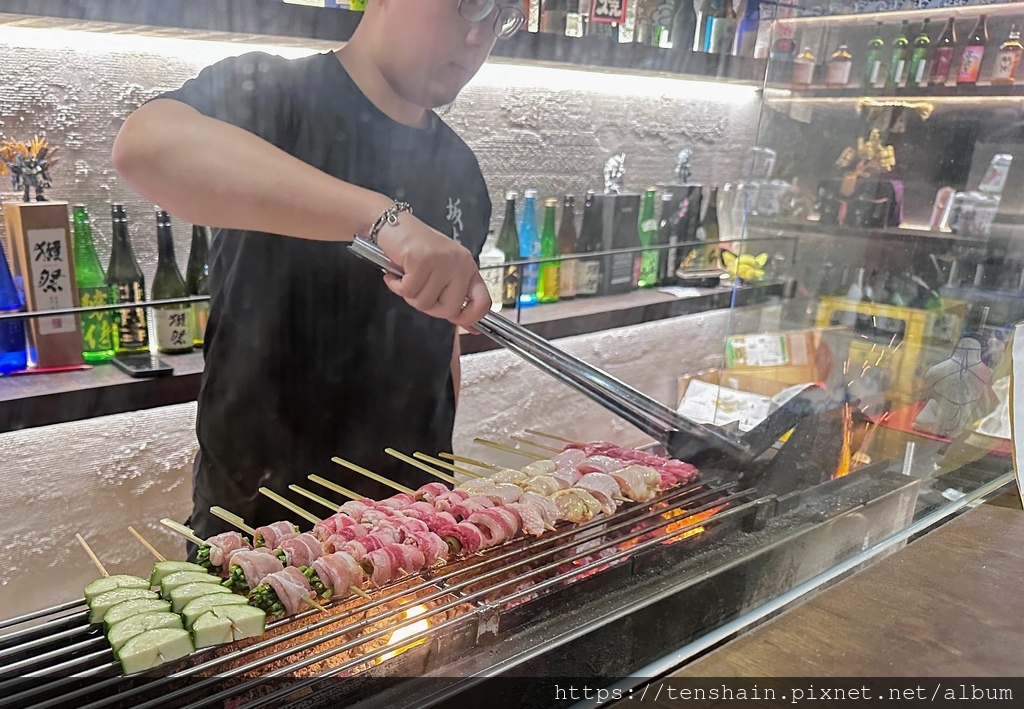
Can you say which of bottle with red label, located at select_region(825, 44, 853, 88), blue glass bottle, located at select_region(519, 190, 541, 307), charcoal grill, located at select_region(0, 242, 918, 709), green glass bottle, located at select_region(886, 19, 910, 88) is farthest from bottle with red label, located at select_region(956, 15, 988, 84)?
blue glass bottle, located at select_region(519, 190, 541, 307)

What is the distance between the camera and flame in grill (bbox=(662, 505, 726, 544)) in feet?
3.12

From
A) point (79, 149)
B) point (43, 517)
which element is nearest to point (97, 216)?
point (79, 149)

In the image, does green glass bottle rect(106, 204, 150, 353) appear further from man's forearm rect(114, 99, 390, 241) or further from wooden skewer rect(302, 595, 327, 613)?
wooden skewer rect(302, 595, 327, 613)

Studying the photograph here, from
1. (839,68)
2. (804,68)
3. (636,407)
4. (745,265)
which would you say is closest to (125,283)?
(636,407)

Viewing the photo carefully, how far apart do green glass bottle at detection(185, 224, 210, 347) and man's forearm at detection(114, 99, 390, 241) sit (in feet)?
0.05

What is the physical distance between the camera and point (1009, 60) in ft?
5.39

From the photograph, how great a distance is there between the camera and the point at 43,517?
752 millimetres

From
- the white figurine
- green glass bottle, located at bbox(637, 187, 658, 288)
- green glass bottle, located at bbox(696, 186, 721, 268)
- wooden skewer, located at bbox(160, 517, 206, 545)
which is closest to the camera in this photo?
wooden skewer, located at bbox(160, 517, 206, 545)

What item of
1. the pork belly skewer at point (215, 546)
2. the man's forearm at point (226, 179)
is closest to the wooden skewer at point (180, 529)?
the pork belly skewer at point (215, 546)

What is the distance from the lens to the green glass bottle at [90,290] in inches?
27.3

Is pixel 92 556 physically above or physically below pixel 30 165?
below

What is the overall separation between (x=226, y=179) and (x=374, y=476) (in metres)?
0.42

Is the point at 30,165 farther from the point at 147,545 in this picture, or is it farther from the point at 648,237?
the point at 648,237

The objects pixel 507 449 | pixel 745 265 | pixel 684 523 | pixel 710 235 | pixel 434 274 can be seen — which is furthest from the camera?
pixel 745 265
